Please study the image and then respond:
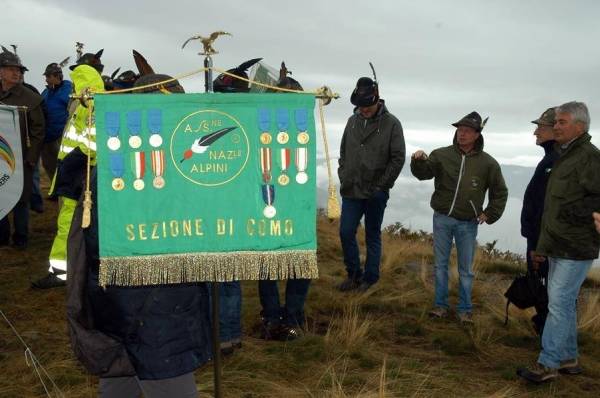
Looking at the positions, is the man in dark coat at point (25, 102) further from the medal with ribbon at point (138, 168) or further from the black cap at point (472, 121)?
the black cap at point (472, 121)

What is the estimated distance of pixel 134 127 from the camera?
2.61 m

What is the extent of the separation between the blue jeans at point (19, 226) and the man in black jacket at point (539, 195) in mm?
5709

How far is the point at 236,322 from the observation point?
179 inches

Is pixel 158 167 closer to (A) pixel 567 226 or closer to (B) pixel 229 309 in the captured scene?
(B) pixel 229 309

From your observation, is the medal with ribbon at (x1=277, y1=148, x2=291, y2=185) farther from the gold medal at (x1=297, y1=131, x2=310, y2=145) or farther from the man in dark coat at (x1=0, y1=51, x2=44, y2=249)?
the man in dark coat at (x1=0, y1=51, x2=44, y2=249)

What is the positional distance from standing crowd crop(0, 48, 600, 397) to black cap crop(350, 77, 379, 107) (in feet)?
0.03

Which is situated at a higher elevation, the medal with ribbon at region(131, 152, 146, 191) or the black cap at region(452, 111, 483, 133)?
the black cap at region(452, 111, 483, 133)

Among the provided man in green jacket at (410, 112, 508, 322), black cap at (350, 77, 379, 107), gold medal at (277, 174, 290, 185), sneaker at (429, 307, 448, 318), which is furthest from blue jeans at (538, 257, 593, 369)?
gold medal at (277, 174, 290, 185)

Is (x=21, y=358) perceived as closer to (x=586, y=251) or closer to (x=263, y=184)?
(x=263, y=184)

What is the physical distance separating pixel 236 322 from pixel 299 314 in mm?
724

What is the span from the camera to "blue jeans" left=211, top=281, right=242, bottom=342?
4355 mm

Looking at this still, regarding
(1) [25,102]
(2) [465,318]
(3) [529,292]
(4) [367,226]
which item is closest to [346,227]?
(4) [367,226]

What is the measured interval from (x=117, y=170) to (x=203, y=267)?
1.93 feet

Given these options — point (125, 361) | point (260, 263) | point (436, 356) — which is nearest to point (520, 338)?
point (436, 356)
